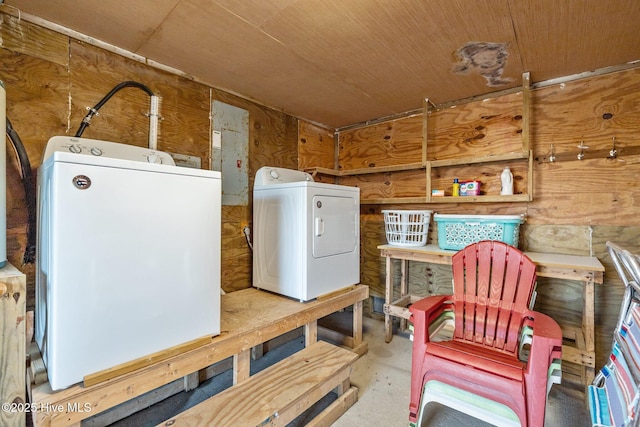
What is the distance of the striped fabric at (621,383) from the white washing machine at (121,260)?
5.62 feet

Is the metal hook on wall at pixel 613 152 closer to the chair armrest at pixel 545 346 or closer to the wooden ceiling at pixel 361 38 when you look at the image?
the wooden ceiling at pixel 361 38

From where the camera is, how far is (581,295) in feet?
7.29

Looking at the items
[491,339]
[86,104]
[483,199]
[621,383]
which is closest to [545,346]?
[621,383]

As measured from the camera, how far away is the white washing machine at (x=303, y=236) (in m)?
2.03

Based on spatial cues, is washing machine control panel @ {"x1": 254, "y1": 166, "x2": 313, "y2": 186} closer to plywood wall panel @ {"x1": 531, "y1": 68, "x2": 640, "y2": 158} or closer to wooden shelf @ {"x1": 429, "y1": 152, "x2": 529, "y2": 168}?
wooden shelf @ {"x1": 429, "y1": 152, "x2": 529, "y2": 168}

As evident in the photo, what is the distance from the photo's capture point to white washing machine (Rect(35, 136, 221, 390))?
106 cm

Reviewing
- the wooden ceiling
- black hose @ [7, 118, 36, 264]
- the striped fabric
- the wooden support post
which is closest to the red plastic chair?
the striped fabric

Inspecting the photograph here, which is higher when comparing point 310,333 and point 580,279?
point 580,279

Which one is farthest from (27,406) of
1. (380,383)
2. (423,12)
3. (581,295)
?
(581,295)

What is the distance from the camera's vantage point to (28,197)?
1.55 m

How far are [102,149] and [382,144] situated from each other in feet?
8.28

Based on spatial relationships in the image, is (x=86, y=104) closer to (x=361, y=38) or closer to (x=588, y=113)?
(x=361, y=38)

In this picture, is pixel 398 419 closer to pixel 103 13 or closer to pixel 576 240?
pixel 576 240

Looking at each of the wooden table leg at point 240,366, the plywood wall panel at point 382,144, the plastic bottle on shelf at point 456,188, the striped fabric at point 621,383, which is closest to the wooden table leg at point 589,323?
the striped fabric at point 621,383
